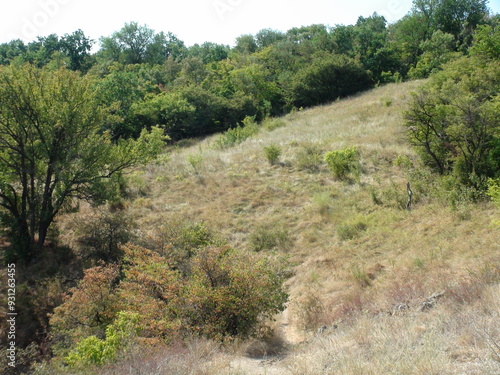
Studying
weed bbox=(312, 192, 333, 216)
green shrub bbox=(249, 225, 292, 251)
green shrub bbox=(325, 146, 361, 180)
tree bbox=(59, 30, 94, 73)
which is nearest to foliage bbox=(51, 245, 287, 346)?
green shrub bbox=(249, 225, 292, 251)

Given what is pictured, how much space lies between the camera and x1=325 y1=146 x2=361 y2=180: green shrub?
578 inches

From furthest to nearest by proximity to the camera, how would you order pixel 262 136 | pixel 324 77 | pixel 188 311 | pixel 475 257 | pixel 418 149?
pixel 324 77
pixel 262 136
pixel 418 149
pixel 475 257
pixel 188 311

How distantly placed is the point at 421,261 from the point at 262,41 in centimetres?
6047

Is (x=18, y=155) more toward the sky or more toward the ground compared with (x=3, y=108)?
more toward the ground

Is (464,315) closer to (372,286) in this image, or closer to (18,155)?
(372,286)

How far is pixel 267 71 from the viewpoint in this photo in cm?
3975

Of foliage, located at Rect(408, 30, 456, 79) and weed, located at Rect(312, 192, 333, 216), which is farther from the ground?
foliage, located at Rect(408, 30, 456, 79)

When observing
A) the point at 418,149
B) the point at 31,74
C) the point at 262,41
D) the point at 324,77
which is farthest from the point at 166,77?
the point at 418,149

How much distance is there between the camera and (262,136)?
22453mm

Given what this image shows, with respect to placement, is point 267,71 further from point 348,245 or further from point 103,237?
point 348,245

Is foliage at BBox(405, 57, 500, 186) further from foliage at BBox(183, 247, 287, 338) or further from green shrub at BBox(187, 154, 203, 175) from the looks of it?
green shrub at BBox(187, 154, 203, 175)

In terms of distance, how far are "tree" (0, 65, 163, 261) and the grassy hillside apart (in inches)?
78.4

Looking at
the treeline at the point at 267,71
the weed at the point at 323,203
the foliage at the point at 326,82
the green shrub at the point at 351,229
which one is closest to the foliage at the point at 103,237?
the weed at the point at 323,203

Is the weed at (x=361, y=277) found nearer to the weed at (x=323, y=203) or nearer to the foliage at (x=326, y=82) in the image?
the weed at (x=323, y=203)
